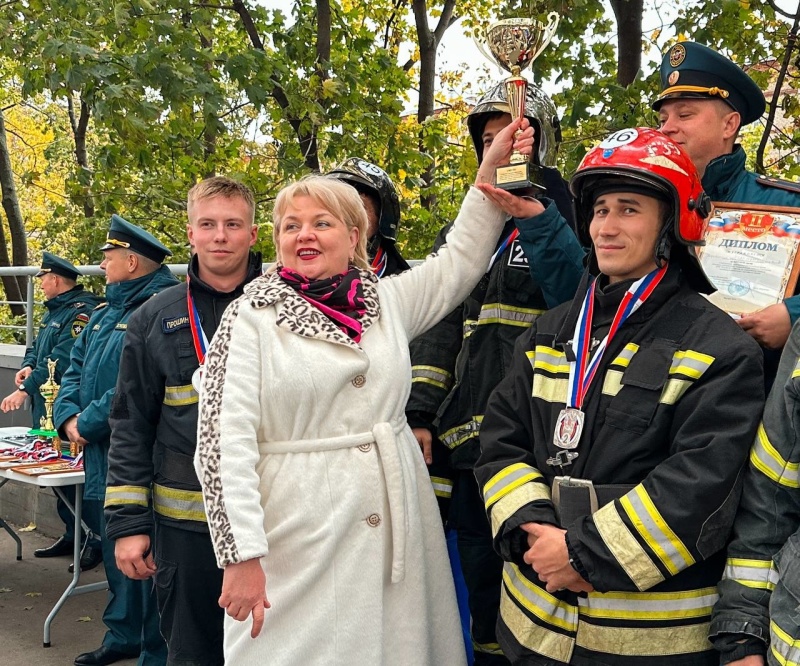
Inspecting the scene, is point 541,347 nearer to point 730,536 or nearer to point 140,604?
point 730,536

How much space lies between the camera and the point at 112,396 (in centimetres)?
508

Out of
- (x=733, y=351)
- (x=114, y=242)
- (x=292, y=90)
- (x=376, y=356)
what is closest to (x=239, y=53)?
(x=292, y=90)

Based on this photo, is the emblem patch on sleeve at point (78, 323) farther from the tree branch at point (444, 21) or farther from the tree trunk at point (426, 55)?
the tree branch at point (444, 21)

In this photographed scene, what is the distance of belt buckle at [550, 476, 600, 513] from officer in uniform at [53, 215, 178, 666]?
3113 millimetres

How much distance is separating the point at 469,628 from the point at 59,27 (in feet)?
21.8

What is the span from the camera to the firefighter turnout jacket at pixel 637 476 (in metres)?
2.44

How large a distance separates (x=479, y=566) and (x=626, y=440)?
1140mm

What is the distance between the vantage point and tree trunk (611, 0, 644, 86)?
7.46 meters

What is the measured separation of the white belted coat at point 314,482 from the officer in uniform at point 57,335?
201 inches

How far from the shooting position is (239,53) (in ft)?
27.3

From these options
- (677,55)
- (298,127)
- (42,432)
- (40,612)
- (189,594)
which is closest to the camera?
(677,55)

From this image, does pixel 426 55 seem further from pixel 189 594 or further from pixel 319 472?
pixel 319 472

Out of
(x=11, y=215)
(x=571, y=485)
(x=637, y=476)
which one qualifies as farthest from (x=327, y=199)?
(x=11, y=215)

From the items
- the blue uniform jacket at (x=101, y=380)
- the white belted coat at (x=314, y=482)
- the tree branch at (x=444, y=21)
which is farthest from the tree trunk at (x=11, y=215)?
the white belted coat at (x=314, y=482)
